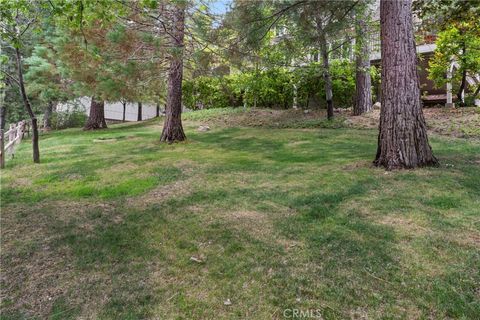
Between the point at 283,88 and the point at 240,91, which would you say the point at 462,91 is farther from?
the point at 240,91

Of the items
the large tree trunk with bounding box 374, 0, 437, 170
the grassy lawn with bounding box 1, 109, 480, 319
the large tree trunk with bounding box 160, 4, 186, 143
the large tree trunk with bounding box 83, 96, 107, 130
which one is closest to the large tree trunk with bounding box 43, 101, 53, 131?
the large tree trunk with bounding box 83, 96, 107, 130

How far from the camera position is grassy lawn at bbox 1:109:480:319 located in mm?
2602

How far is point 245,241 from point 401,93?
3422 mm

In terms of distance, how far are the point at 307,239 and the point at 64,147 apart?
8.79 m

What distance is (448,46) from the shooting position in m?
10.6

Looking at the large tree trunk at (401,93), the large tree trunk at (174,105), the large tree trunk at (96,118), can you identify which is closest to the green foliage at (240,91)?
the large tree trunk at (174,105)

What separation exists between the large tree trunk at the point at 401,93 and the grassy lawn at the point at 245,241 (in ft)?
1.16

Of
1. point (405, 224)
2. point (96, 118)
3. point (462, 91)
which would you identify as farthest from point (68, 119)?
point (405, 224)

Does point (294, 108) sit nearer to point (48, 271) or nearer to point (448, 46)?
point (448, 46)

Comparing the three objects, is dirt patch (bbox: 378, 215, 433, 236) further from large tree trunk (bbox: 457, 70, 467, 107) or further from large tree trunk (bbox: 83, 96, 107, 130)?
large tree trunk (bbox: 83, 96, 107, 130)

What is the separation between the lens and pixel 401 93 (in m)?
5.25

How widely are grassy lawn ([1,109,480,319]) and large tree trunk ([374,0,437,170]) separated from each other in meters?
0.35

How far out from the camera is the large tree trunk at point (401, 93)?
5.24 metres

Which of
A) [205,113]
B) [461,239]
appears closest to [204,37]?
[461,239]
